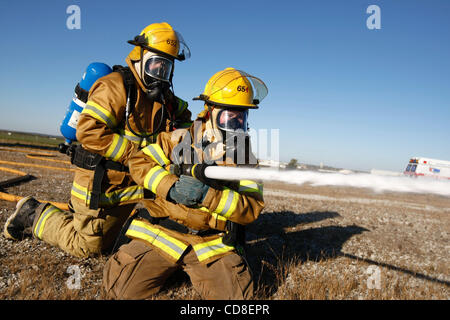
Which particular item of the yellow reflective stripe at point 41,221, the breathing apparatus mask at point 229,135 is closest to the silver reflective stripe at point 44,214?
the yellow reflective stripe at point 41,221

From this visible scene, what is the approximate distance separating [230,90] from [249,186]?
3.47 ft

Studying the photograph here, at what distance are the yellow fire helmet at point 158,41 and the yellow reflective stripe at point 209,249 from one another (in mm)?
2404

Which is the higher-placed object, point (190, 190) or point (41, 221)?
point (190, 190)

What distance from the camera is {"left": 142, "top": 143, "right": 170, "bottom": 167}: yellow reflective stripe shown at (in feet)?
9.68

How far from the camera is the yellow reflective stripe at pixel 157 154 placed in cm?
295

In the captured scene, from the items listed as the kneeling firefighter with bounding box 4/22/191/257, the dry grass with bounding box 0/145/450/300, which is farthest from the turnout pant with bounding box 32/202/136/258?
the dry grass with bounding box 0/145/450/300

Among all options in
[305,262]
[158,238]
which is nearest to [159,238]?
[158,238]

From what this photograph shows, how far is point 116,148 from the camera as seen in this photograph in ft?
10.4

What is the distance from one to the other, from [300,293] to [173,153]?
6.60ft

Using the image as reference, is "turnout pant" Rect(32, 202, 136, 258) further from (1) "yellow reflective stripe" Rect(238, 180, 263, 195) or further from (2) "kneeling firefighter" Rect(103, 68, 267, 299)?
(1) "yellow reflective stripe" Rect(238, 180, 263, 195)

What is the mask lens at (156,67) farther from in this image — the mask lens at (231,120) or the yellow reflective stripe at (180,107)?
the mask lens at (231,120)

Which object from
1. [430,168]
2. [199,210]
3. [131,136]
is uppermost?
[131,136]

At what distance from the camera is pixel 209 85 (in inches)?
124

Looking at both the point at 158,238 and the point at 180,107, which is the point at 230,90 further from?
the point at 158,238
